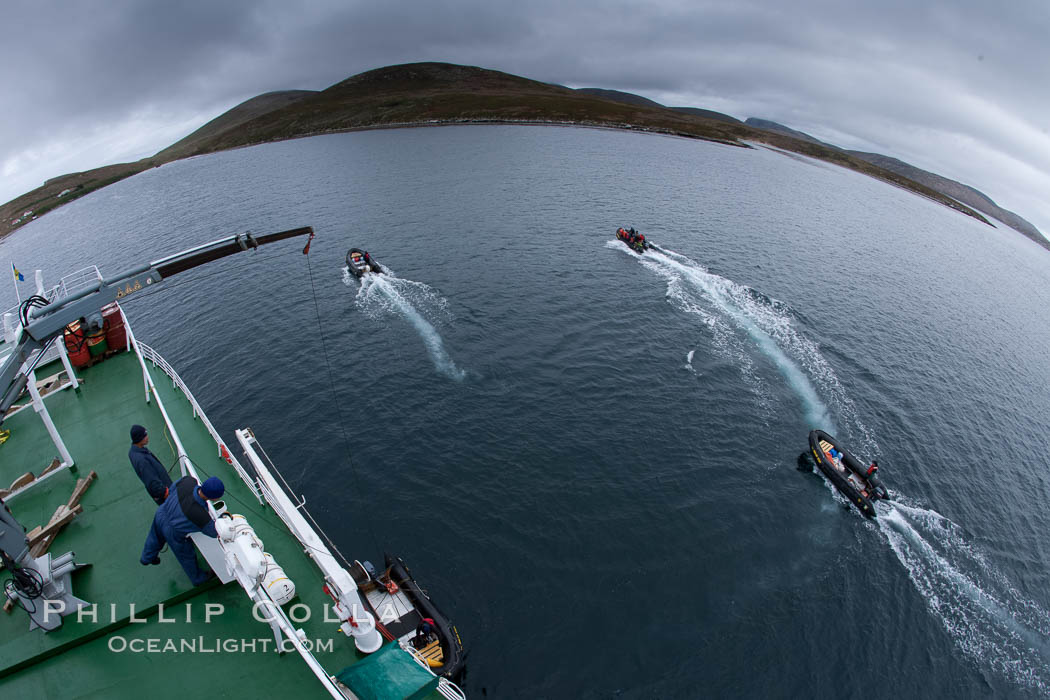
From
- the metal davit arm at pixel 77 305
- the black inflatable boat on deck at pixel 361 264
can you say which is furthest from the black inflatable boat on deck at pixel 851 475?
the black inflatable boat on deck at pixel 361 264

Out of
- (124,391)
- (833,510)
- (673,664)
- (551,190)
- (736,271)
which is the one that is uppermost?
(551,190)

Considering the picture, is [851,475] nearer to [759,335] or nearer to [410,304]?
[759,335]

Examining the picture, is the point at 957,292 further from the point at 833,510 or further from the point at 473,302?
the point at 473,302

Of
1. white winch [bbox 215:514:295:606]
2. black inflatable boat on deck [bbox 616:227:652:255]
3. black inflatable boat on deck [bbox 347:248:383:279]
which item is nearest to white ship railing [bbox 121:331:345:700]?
white winch [bbox 215:514:295:606]

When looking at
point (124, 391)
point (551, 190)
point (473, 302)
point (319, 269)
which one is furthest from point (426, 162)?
point (124, 391)

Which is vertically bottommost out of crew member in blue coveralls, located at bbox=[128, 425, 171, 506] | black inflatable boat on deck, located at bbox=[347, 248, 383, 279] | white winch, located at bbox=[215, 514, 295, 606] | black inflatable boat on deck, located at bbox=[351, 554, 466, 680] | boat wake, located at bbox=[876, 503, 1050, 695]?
boat wake, located at bbox=[876, 503, 1050, 695]

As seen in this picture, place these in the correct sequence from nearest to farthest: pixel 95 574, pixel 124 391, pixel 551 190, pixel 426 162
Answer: pixel 95 574
pixel 124 391
pixel 551 190
pixel 426 162

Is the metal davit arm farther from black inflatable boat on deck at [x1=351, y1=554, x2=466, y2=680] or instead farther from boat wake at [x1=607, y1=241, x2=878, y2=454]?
boat wake at [x1=607, y1=241, x2=878, y2=454]
